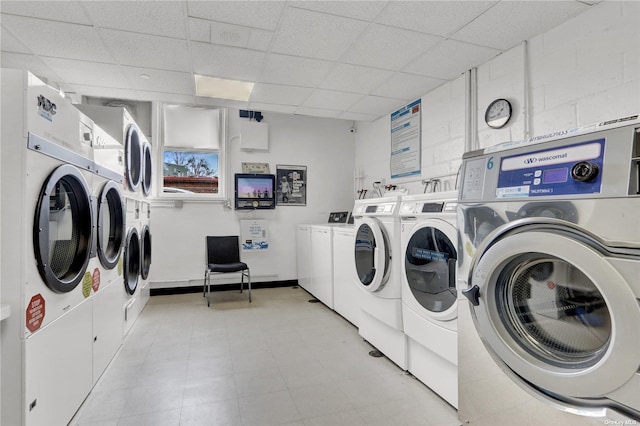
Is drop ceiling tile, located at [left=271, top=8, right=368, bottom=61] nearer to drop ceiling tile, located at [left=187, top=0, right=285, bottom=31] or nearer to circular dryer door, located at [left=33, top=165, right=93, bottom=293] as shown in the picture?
drop ceiling tile, located at [left=187, top=0, right=285, bottom=31]

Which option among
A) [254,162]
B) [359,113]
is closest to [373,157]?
[359,113]

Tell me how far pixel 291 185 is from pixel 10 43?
10.4 ft

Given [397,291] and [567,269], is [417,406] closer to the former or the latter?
[397,291]

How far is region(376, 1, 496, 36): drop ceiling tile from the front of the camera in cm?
190

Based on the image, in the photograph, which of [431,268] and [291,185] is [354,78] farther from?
[291,185]

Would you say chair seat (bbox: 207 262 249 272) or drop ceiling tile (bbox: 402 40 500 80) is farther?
chair seat (bbox: 207 262 249 272)

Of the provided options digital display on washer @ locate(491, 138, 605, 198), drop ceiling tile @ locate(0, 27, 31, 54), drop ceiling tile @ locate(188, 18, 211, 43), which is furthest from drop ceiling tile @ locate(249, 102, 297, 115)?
digital display on washer @ locate(491, 138, 605, 198)

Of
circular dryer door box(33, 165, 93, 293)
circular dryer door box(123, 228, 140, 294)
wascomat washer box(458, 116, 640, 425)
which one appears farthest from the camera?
circular dryer door box(123, 228, 140, 294)

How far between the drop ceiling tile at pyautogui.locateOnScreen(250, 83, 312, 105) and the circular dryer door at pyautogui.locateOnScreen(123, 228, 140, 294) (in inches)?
71.9

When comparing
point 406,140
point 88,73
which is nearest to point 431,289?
point 406,140

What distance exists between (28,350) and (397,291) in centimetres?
189

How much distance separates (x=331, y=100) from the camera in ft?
11.7

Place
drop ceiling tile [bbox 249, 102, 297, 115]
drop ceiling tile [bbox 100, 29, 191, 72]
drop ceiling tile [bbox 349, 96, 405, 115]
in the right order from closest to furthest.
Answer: drop ceiling tile [bbox 100, 29, 191, 72] < drop ceiling tile [bbox 349, 96, 405, 115] < drop ceiling tile [bbox 249, 102, 297, 115]

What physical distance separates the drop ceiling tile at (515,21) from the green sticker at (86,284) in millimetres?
2792
